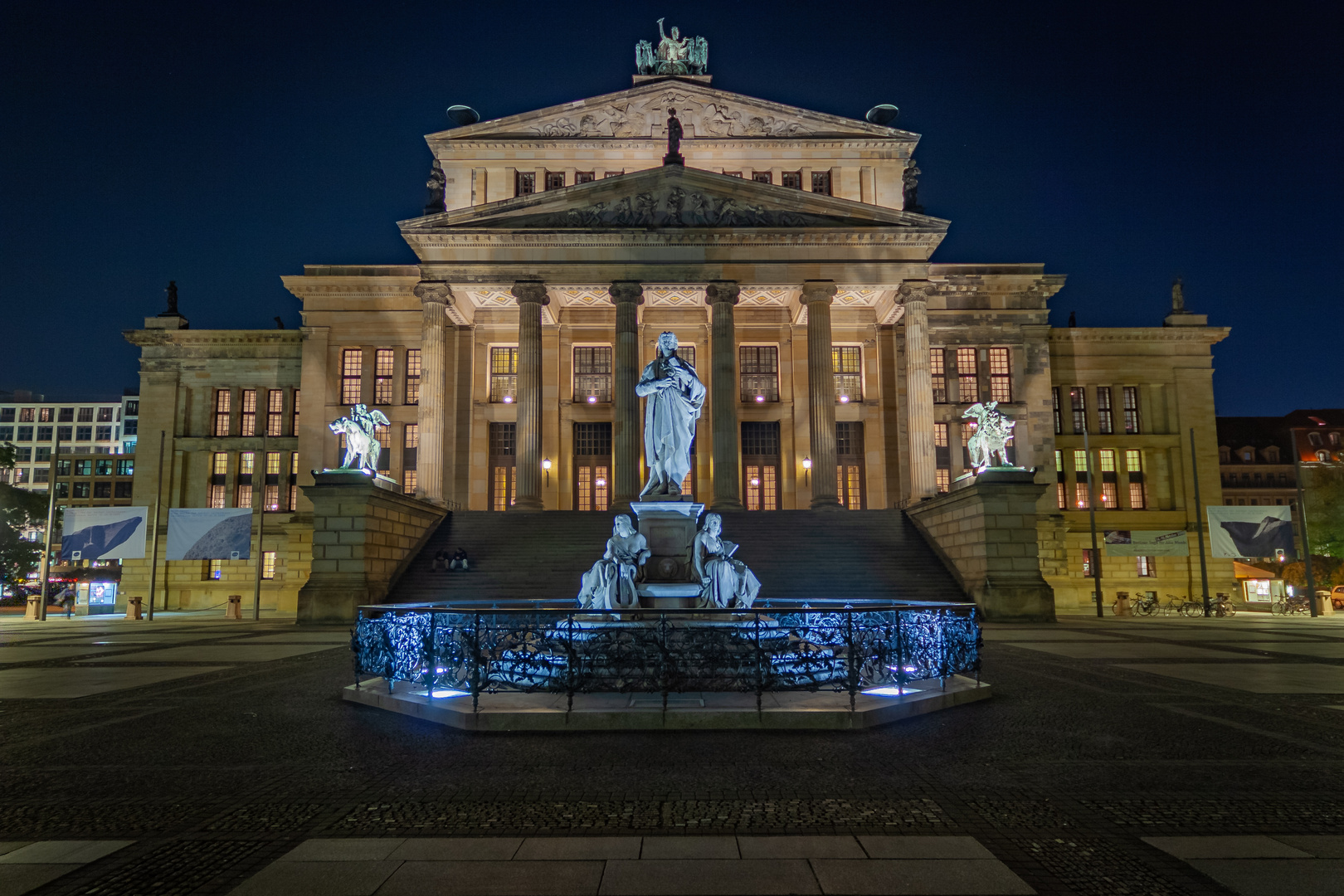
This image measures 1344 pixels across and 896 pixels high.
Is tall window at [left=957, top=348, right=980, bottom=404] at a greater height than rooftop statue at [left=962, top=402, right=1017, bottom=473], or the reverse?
tall window at [left=957, top=348, right=980, bottom=404]

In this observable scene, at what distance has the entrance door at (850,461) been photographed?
4788 cm

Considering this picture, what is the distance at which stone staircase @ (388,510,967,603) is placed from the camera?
29.4m

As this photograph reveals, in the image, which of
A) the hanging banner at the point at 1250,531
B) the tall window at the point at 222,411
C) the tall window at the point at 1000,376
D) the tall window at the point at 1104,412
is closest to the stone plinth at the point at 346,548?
the tall window at the point at 222,411

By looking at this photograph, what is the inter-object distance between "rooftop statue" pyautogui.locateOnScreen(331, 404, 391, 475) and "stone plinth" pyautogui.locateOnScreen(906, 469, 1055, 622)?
20965 mm

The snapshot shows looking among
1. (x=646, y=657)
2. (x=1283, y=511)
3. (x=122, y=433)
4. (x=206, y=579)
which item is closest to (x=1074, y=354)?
(x=1283, y=511)

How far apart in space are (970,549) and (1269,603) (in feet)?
76.5

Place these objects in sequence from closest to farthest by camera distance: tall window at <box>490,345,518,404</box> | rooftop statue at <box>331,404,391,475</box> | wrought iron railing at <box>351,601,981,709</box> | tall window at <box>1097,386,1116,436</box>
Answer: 1. wrought iron railing at <box>351,601,981,709</box>
2. rooftop statue at <box>331,404,391,475</box>
3. tall window at <box>490,345,518,404</box>
4. tall window at <box>1097,386,1116,436</box>

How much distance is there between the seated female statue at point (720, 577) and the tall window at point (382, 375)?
129 ft

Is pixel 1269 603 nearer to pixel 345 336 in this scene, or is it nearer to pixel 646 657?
A: pixel 646 657

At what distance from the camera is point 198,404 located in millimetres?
51719

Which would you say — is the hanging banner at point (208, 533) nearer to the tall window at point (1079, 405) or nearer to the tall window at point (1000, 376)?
the tall window at point (1000, 376)

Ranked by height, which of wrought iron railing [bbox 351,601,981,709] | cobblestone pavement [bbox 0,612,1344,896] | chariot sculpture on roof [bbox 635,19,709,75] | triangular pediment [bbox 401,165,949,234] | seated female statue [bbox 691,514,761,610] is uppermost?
chariot sculpture on roof [bbox 635,19,709,75]

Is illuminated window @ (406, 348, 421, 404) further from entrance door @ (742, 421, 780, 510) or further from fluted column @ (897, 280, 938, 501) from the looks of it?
fluted column @ (897, 280, 938, 501)

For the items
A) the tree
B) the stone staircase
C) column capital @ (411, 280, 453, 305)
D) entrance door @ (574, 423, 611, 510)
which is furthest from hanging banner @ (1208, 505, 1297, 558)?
the tree
